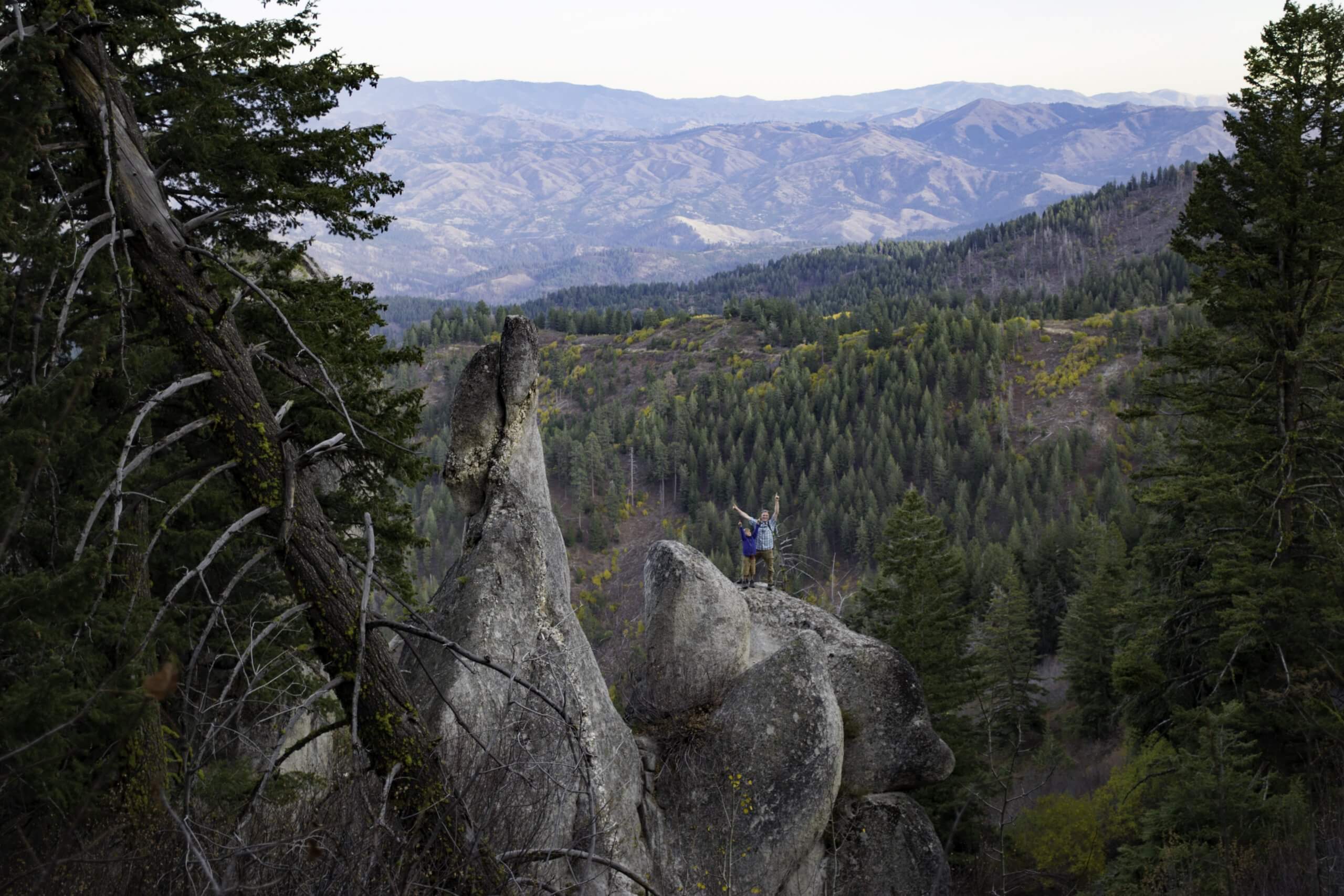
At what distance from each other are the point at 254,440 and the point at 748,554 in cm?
1713

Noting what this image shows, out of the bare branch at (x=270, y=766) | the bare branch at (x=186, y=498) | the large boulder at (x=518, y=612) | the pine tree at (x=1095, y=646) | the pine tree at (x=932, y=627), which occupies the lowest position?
the pine tree at (x=1095, y=646)

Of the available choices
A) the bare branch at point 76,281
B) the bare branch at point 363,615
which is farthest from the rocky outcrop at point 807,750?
the bare branch at point 76,281

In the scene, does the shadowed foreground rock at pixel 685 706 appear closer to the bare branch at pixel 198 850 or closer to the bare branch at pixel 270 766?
the bare branch at pixel 270 766

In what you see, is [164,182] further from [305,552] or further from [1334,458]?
[1334,458]

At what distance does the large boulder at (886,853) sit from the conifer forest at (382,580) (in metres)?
0.12

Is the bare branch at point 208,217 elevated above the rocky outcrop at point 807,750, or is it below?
above

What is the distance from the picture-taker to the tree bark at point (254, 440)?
4.48 m

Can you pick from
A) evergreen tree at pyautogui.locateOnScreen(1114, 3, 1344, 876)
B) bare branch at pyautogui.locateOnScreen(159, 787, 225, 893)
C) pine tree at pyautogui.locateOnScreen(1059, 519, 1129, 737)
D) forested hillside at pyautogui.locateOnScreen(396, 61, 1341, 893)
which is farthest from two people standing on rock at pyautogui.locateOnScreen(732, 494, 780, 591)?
pine tree at pyautogui.locateOnScreen(1059, 519, 1129, 737)

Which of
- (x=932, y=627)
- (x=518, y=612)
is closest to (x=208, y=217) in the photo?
(x=518, y=612)

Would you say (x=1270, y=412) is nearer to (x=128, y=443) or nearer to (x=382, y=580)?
(x=382, y=580)

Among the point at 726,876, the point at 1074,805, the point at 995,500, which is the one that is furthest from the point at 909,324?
the point at 726,876

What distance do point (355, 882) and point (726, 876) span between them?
10943 millimetres

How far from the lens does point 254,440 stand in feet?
15.6

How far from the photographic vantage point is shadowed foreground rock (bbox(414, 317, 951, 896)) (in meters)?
12.5
